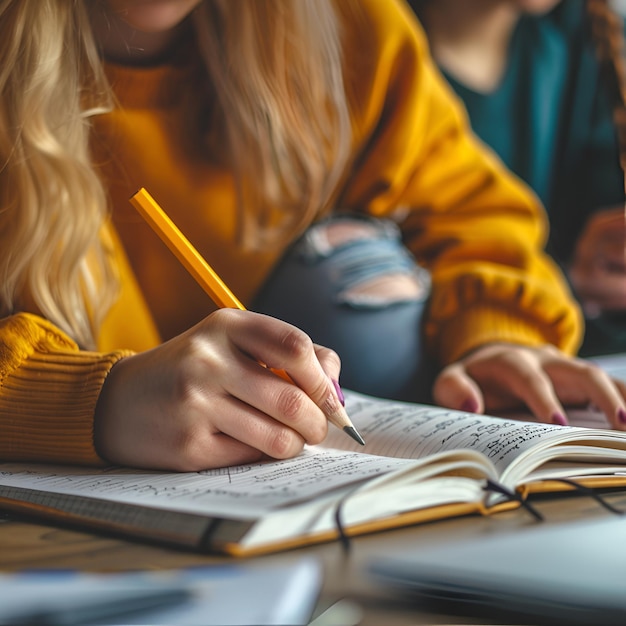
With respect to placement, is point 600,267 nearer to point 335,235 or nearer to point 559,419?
point 335,235

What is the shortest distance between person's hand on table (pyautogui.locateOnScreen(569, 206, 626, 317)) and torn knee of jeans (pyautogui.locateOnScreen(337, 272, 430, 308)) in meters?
0.46

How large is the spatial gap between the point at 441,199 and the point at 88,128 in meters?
0.44

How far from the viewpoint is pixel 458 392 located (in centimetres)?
60

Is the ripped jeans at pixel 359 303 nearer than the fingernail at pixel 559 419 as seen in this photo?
No

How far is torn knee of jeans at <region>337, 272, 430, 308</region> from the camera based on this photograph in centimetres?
69

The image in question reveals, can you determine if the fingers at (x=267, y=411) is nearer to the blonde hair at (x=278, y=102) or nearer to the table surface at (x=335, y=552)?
the table surface at (x=335, y=552)

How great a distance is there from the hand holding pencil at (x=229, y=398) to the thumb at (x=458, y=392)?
7.2 inches

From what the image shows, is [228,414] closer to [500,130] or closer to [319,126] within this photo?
[319,126]

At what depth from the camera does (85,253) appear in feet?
1.90

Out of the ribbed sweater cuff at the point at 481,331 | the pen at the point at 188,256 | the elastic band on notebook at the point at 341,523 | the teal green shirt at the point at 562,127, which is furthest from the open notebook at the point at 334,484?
the teal green shirt at the point at 562,127

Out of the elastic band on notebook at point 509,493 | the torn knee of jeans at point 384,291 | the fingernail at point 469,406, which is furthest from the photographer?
the torn knee of jeans at point 384,291

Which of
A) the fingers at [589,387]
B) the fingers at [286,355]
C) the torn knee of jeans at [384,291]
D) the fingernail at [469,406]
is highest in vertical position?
the fingers at [286,355]

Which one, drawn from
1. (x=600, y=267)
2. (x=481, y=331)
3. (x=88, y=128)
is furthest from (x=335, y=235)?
(x=600, y=267)

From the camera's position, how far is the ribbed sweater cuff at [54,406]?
1.50 feet
